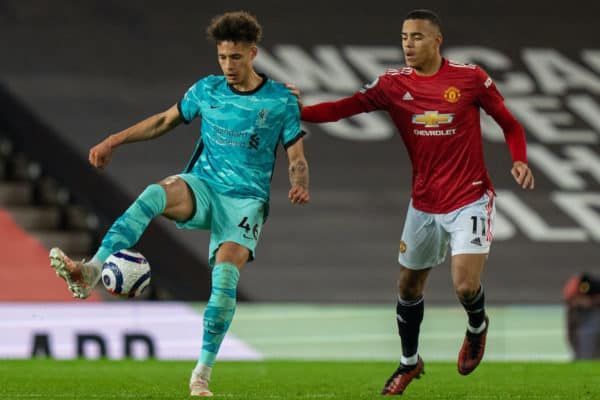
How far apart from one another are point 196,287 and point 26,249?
1.65 meters

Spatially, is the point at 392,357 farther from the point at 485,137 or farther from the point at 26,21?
the point at 26,21

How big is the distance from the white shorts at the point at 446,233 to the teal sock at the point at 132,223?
1275mm

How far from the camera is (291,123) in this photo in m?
5.96

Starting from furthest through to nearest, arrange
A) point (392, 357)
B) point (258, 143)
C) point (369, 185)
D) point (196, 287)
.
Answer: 1. point (369, 185)
2. point (196, 287)
3. point (392, 357)
4. point (258, 143)

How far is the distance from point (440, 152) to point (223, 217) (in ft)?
3.54

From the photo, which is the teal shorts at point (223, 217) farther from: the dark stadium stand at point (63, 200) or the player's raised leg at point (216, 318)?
the dark stadium stand at point (63, 200)

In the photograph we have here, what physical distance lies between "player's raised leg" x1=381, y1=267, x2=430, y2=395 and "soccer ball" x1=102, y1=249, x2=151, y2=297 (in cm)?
140

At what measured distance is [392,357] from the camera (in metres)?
10.4

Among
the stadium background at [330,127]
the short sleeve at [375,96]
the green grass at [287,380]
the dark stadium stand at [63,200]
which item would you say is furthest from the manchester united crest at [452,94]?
the dark stadium stand at [63,200]

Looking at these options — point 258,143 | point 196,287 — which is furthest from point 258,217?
point 196,287

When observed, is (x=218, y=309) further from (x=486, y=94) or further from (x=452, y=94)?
(x=486, y=94)

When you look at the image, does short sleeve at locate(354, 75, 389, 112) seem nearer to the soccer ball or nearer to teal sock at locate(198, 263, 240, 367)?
teal sock at locate(198, 263, 240, 367)

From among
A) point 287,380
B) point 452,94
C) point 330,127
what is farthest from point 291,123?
point 330,127

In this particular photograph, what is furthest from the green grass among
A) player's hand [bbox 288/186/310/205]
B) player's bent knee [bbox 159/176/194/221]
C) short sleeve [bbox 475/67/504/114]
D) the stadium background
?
the stadium background
